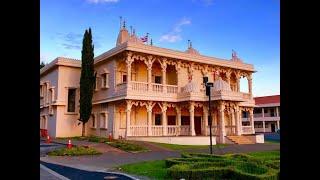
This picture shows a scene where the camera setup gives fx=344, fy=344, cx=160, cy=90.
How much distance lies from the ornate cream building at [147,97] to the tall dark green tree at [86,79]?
4.34ft

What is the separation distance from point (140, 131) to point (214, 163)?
57.4 feet

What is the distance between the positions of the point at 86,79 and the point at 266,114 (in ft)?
164

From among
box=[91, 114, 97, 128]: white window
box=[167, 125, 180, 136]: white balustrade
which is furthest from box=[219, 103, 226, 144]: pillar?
box=[91, 114, 97, 128]: white window

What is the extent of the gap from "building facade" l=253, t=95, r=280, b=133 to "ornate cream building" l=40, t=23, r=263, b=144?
3423 centimetres

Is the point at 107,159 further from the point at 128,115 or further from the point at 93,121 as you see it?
the point at 93,121

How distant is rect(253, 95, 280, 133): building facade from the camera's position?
6919 centimetres

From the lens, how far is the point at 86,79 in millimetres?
32000
